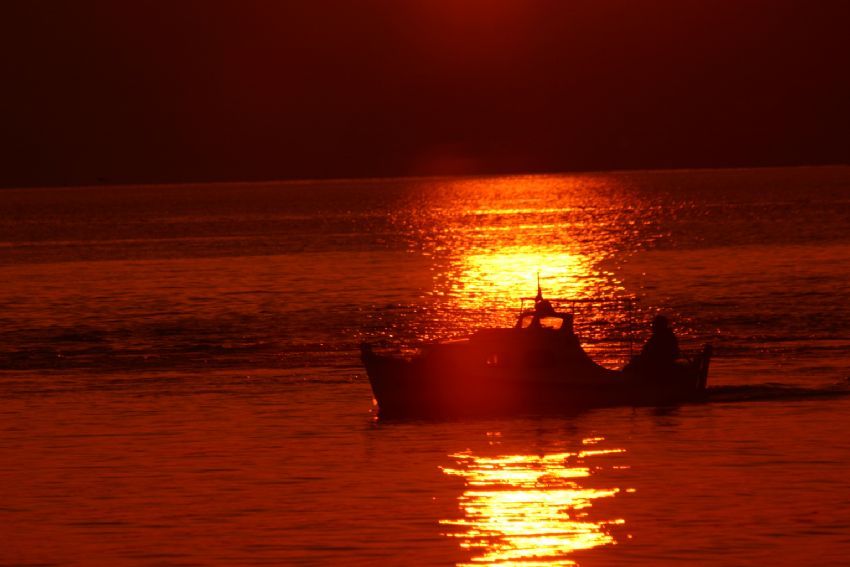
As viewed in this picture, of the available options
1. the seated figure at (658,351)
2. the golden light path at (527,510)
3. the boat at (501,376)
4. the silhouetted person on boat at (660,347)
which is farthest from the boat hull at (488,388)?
the golden light path at (527,510)

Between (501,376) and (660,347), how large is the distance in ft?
12.9

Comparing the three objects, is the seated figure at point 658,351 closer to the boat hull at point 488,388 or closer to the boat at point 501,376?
the boat hull at point 488,388

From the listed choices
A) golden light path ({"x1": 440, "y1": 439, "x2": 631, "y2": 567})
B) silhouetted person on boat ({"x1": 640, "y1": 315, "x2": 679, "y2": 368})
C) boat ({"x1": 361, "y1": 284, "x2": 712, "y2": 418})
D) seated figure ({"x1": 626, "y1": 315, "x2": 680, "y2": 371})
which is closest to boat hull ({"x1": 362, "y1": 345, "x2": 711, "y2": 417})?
boat ({"x1": 361, "y1": 284, "x2": 712, "y2": 418})

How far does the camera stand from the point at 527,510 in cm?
2336

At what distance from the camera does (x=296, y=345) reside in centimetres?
5050

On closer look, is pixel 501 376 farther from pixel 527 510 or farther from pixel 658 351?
pixel 527 510

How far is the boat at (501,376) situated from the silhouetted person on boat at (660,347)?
0.86 m

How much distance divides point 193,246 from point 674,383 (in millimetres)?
99791

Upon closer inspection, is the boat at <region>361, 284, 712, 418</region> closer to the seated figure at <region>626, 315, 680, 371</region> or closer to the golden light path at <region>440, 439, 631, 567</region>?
the seated figure at <region>626, 315, 680, 371</region>

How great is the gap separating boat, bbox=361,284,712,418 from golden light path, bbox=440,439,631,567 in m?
4.46

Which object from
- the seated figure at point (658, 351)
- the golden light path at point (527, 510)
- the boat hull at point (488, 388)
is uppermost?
the seated figure at point (658, 351)

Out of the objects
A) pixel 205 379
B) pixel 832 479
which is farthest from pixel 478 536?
pixel 205 379

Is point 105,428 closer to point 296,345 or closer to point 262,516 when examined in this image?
point 262,516

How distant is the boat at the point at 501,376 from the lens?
33.1m
